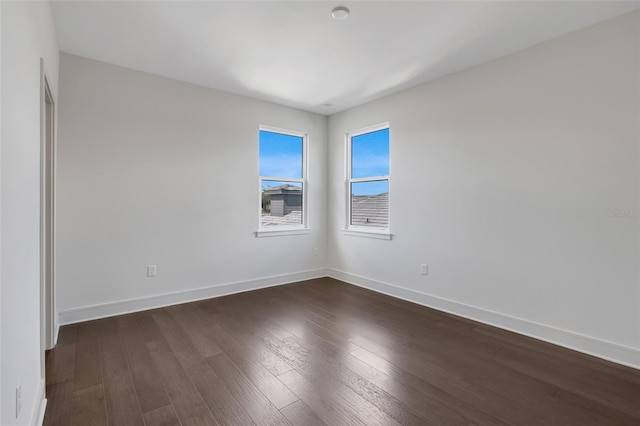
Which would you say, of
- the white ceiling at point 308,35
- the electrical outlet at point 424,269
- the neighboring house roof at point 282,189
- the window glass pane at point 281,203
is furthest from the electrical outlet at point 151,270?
the electrical outlet at point 424,269

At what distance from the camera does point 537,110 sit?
2.84 meters

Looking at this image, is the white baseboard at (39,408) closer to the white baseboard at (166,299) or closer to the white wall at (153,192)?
the white baseboard at (166,299)

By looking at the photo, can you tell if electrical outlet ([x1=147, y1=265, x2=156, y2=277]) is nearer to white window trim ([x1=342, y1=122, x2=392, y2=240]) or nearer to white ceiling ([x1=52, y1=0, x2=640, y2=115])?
white ceiling ([x1=52, y1=0, x2=640, y2=115])

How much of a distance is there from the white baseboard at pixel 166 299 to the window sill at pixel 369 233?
0.93 meters

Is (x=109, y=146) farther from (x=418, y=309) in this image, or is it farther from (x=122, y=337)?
(x=418, y=309)

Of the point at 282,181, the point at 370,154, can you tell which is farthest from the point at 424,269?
the point at 282,181

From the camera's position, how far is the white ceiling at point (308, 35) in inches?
91.8

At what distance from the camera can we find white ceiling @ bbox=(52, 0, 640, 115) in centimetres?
233

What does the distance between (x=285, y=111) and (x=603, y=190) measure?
3.74 meters

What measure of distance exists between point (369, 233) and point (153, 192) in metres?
2.76

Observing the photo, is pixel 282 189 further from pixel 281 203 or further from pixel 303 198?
pixel 303 198

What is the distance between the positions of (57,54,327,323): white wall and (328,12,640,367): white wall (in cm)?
204

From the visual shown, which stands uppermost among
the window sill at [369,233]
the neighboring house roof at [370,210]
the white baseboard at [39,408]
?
the neighboring house roof at [370,210]

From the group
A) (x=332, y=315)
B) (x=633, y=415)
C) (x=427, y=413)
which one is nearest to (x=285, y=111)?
(x=332, y=315)
